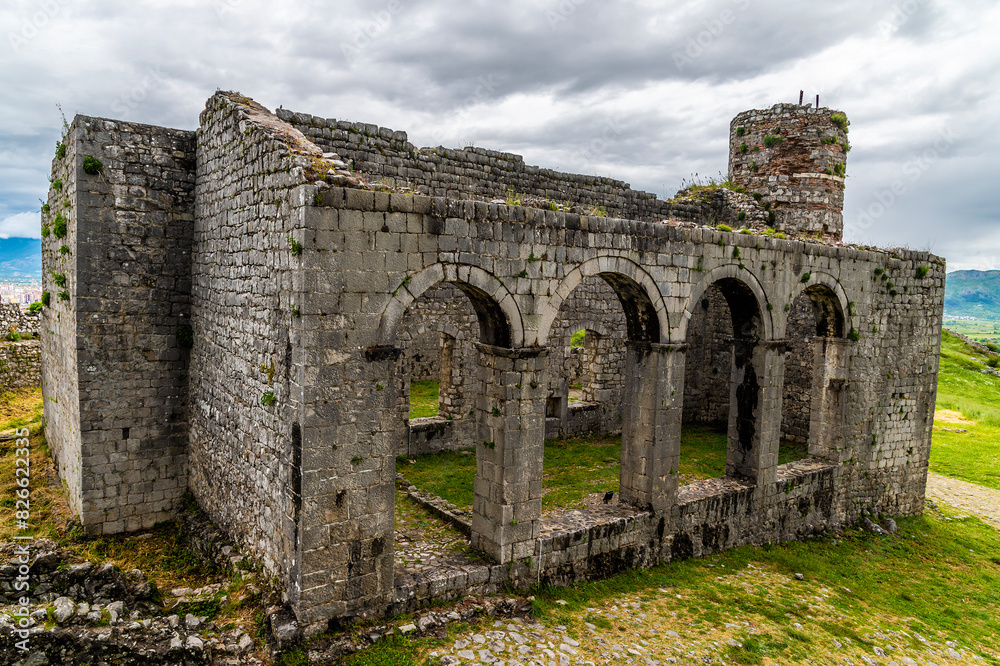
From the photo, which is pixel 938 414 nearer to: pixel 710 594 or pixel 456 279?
pixel 710 594

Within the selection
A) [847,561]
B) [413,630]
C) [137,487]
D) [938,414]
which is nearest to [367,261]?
[413,630]

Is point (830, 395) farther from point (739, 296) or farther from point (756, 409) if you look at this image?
point (739, 296)

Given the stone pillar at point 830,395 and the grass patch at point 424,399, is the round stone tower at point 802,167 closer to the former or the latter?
the stone pillar at point 830,395

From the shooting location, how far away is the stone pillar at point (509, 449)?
820 cm

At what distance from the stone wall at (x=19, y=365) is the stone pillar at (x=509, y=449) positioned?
52.9ft

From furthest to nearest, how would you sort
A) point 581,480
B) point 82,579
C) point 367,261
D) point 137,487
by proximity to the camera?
point 581,480 < point 137,487 < point 82,579 < point 367,261

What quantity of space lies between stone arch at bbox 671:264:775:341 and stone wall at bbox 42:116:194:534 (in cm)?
837

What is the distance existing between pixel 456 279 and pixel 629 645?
16.2 ft

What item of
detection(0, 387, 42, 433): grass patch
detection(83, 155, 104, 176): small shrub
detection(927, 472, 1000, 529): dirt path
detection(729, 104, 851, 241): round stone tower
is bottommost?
detection(927, 472, 1000, 529): dirt path

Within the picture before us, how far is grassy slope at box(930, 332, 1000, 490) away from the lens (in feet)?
62.2

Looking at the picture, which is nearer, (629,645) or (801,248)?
(629,645)

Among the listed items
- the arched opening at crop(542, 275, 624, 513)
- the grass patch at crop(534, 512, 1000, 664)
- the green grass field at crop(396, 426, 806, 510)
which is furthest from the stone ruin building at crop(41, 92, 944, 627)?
the green grass field at crop(396, 426, 806, 510)

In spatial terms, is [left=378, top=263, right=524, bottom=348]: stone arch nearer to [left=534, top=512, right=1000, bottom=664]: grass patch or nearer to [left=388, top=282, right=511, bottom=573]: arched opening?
[left=388, top=282, right=511, bottom=573]: arched opening

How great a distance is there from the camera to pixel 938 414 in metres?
25.8
